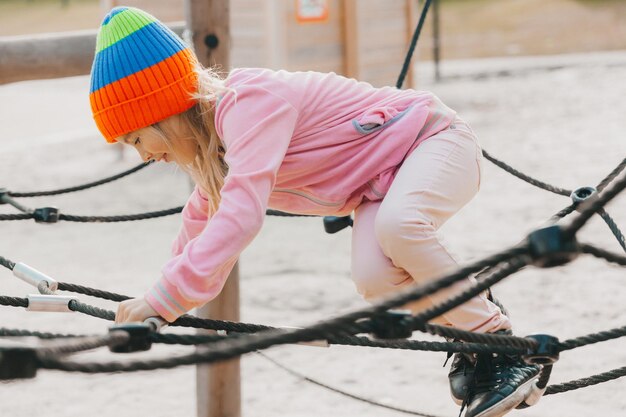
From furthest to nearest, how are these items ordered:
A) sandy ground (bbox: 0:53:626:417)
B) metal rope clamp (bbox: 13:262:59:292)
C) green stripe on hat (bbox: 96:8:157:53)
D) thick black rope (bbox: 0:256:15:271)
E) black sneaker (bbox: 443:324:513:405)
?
1. sandy ground (bbox: 0:53:626:417)
2. thick black rope (bbox: 0:256:15:271)
3. metal rope clamp (bbox: 13:262:59:292)
4. black sneaker (bbox: 443:324:513:405)
5. green stripe on hat (bbox: 96:8:157:53)

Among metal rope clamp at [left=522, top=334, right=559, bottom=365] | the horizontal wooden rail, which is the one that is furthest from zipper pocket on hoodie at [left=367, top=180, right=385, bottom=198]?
the horizontal wooden rail

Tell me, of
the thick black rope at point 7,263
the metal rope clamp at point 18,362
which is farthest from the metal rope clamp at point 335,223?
the metal rope clamp at point 18,362

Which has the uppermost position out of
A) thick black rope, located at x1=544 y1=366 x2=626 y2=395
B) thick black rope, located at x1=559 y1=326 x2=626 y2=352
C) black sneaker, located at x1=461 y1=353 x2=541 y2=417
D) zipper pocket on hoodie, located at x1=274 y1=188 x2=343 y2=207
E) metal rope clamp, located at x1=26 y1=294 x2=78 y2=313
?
zipper pocket on hoodie, located at x1=274 y1=188 x2=343 y2=207

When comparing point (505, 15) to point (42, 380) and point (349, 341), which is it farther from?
point (349, 341)

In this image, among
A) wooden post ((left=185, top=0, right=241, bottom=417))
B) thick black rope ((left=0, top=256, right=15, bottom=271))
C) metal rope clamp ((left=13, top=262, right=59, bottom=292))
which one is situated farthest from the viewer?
wooden post ((left=185, top=0, right=241, bottom=417))

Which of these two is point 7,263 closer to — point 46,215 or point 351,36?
point 46,215

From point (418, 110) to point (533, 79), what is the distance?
811 centimetres

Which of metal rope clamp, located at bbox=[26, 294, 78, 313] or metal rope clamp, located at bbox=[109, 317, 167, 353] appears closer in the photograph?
metal rope clamp, located at bbox=[109, 317, 167, 353]

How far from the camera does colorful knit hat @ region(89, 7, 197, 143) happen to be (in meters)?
1.64

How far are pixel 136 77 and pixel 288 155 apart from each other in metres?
0.29

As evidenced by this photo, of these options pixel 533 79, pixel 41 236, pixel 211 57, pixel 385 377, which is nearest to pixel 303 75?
pixel 211 57

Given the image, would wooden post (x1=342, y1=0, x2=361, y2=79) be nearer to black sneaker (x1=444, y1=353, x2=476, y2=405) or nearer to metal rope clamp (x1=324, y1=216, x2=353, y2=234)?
metal rope clamp (x1=324, y1=216, x2=353, y2=234)

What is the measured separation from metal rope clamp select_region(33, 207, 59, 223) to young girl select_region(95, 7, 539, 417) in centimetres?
76

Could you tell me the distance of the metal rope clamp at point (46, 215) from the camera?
2398 mm
